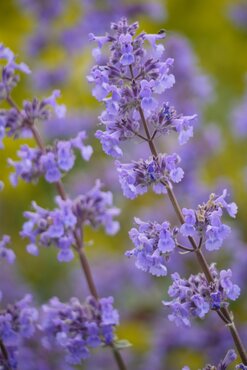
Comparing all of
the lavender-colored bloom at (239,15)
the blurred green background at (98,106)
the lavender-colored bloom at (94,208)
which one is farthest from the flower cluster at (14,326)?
the lavender-colored bloom at (239,15)

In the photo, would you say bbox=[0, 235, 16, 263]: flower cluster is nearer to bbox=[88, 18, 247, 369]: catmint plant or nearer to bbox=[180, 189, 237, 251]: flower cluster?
bbox=[88, 18, 247, 369]: catmint plant

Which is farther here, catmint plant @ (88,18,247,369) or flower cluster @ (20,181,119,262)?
flower cluster @ (20,181,119,262)

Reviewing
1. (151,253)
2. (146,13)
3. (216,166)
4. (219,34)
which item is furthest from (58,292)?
(219,34)

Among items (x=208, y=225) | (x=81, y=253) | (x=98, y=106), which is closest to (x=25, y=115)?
(x=81, y=253)

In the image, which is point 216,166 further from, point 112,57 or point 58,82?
point 112,57

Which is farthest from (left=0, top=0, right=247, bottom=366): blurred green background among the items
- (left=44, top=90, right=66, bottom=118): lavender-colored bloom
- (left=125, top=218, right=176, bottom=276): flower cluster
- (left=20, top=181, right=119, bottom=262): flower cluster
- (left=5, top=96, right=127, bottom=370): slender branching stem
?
(left=125, top=218, right=176, bottom=276): flower cluster

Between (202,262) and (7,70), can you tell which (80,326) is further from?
(7,70)

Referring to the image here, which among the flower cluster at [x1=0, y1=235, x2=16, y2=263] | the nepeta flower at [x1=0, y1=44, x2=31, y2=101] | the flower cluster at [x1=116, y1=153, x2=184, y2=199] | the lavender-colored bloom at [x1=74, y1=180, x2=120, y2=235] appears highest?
the nepeta flower at [x1=0, y1=44, x2=31, y2=101]
